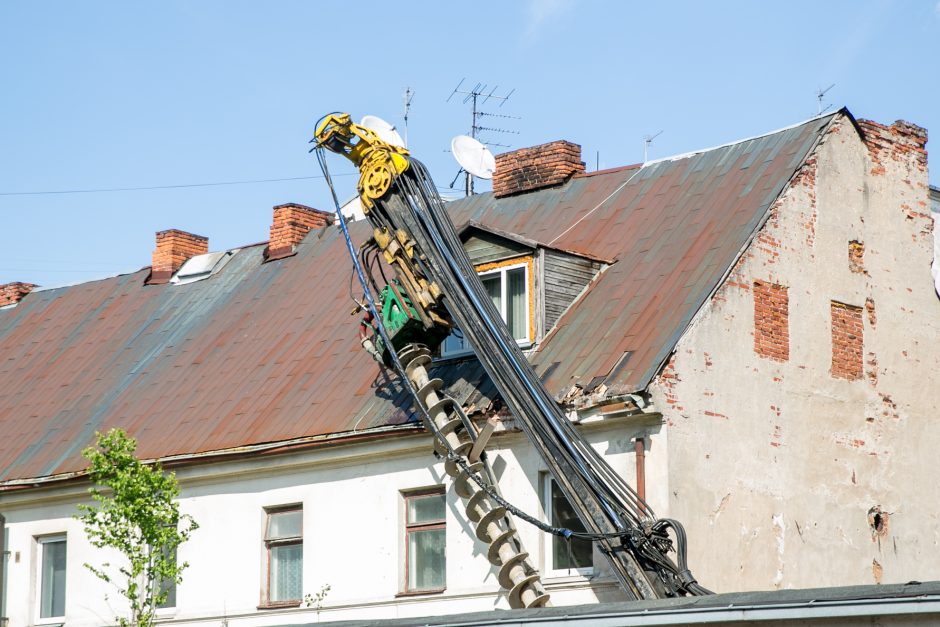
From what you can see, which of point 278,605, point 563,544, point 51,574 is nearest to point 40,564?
point 51,574

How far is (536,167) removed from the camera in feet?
88.4

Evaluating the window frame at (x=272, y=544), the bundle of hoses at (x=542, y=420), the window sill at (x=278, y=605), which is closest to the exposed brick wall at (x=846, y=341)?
the bundle of hoses at (x=542, y=420)

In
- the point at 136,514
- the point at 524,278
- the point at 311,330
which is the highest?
the point at 311,330

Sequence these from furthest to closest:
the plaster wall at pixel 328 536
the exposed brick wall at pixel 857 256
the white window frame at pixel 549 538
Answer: the exposed brick wall at pixel 857 256
the plaster wall at pixel 328 536
the white window frame at pixel 549 538

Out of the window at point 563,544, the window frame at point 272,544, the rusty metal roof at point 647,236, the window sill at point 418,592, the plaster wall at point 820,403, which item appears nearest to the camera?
the plaster wall at point 820,403

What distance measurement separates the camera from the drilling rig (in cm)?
1884

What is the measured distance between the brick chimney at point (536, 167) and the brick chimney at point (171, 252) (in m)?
7.88

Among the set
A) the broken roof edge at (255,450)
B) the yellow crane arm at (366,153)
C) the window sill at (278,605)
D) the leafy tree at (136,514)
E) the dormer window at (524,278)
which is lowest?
the window sill at (278,605)

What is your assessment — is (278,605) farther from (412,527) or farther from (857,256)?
(857,256)

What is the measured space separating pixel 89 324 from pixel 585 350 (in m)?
13.3

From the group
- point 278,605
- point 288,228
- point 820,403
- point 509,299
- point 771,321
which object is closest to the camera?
point 771,321

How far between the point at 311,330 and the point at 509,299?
186 inches

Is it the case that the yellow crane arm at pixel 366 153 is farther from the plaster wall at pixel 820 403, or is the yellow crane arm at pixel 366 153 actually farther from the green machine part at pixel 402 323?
the plaster wall at pixel 820 403

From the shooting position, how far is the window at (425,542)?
22.1 meters
